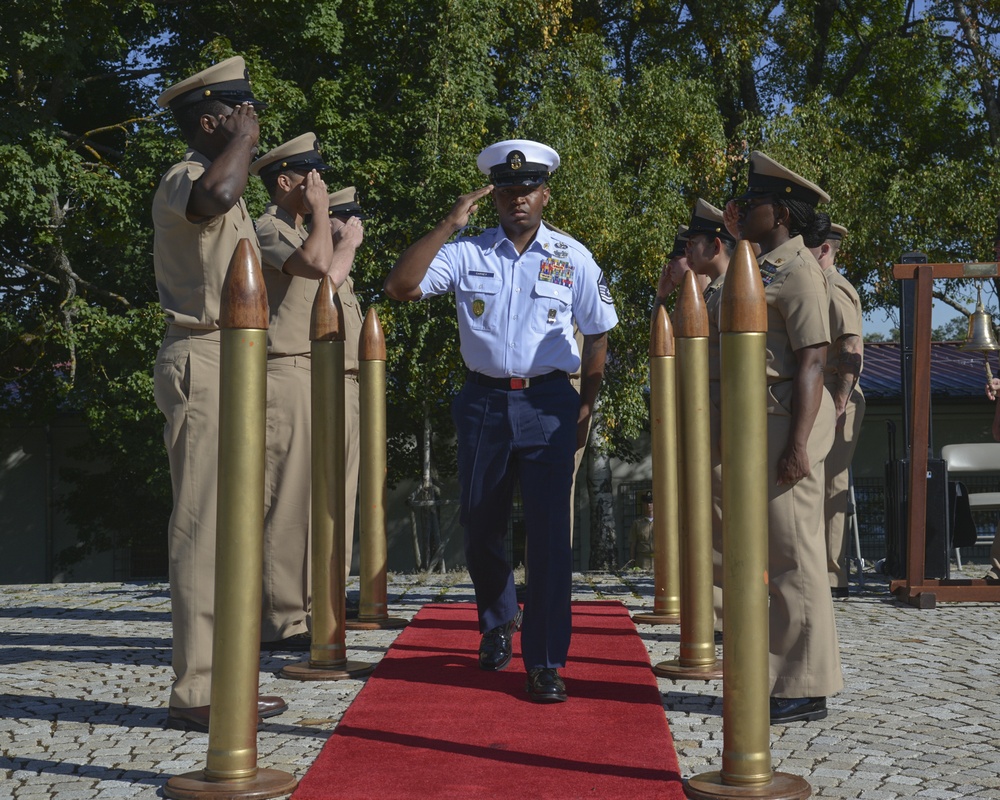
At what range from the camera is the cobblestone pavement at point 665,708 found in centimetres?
387

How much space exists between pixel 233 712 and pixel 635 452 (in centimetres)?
2545

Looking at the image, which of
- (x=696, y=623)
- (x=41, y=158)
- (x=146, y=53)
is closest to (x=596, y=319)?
(x=696, y=623)

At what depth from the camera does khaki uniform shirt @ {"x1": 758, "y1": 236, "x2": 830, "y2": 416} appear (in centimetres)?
469

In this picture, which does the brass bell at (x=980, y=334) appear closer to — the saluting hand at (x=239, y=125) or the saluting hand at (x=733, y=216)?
the saluting hand at (x=733, y=216)

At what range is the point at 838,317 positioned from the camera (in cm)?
734

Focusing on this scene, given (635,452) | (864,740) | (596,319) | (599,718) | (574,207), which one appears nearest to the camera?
(864,740)

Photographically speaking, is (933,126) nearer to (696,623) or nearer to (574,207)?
(574,207)

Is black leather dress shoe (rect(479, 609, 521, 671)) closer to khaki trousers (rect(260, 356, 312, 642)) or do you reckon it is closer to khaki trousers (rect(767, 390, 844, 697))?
khaki trousers (rect(260, 356, 312, 642))

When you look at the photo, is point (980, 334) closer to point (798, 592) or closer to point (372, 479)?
point (372, 479)

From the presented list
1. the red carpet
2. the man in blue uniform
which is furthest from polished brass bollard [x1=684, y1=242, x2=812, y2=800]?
the man in blue uniform

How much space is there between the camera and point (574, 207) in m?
16.7

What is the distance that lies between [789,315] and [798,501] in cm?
72

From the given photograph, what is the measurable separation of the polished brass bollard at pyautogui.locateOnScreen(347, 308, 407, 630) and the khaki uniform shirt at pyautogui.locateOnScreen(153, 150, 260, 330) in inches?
98.1

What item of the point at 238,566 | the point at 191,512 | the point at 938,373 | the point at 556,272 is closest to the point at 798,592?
the point at 556,272
